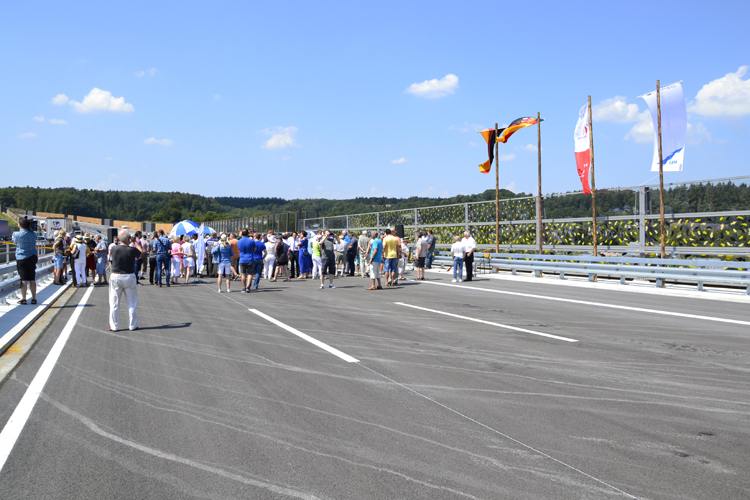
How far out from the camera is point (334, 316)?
11570 mm

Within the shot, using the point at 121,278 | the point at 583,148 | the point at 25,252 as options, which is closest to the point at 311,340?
the point at 121,278

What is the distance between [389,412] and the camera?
16.7ft

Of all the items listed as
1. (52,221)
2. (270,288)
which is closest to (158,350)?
(270,288)

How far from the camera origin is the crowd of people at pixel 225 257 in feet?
40.0

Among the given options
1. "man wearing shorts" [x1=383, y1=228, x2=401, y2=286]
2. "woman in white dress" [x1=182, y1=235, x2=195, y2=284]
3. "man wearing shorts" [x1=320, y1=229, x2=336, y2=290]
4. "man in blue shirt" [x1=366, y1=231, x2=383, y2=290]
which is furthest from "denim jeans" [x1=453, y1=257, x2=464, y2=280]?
"woman in white dress" [x1=182, y1=235, x2=195, y2=284]

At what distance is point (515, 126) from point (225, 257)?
15038mm

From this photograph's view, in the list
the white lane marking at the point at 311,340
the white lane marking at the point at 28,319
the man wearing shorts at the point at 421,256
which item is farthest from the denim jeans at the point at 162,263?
the man wearing shorts at the point at 421,256

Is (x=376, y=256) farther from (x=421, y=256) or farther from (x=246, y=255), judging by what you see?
(x=421, y=256)

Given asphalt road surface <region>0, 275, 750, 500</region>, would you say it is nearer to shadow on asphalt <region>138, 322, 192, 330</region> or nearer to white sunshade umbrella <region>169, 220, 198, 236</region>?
shadow on asphalt <region>138, 322, 192, 330</region>

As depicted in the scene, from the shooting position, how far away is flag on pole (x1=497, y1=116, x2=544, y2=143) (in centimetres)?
2473

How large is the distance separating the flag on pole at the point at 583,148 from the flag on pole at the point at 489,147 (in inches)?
216

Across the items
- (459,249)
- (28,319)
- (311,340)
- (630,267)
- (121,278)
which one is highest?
(459,249)

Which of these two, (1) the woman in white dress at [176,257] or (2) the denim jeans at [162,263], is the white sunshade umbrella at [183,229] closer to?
(1) the woman in white dress at [176,257]

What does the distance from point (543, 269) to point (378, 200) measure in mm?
63051
